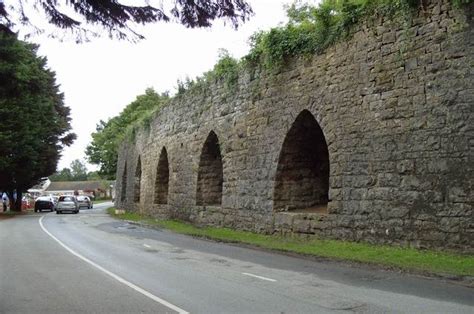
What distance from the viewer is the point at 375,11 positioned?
1379cm

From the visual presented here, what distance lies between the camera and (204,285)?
28.8 ft

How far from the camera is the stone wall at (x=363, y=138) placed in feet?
38.5

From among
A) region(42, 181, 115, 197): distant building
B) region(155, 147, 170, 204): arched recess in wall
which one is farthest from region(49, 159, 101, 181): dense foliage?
region(155, 147, 170, 204): arched recess in wall

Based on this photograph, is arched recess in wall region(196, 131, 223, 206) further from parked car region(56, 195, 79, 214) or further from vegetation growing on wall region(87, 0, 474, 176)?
parked car region(56, 195, 79, 214)

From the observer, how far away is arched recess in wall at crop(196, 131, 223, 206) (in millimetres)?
23266

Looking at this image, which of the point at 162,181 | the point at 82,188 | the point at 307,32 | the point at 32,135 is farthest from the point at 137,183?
the point at 82,188

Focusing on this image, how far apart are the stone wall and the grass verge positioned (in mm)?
344

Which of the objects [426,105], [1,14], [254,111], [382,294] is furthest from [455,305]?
[254,111]

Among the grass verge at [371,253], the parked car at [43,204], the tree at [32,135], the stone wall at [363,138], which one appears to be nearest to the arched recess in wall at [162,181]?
the tree at [32,135]

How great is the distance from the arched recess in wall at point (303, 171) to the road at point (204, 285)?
394 cm

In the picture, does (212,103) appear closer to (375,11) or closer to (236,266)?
(375,11)

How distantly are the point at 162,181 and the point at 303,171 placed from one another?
13932 mm

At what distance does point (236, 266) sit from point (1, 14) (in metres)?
6.59

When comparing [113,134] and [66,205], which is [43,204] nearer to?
[66,205]
